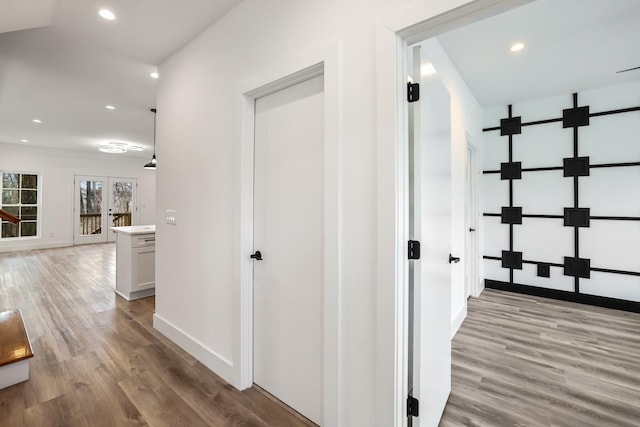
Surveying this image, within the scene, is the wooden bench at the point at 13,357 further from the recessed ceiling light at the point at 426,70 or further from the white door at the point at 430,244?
the recessed ceiling light at the point at 426,70

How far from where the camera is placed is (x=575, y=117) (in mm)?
3848

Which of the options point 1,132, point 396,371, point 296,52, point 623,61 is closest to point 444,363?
point 396,371

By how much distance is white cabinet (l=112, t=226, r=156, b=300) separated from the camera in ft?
12.7

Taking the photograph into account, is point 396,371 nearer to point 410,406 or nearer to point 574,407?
point 410,406

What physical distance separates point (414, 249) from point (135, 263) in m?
3.96

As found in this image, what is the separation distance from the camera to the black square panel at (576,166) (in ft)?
12.5

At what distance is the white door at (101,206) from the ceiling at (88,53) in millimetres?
3828

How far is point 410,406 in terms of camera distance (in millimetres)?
1360

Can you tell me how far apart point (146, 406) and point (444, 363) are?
1954 mm

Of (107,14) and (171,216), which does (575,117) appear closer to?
(171,216)

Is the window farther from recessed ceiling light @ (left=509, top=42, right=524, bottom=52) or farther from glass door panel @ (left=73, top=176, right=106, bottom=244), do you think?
recessed ceiling light @ (left=509, top=42, right=524, bottom=52)

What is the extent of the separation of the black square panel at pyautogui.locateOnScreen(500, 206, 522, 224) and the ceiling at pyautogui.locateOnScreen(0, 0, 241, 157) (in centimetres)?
443

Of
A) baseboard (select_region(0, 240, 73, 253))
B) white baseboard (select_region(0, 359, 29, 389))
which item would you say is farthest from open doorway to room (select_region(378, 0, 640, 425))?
baseboard (select_region(0, 240, 73, 253))

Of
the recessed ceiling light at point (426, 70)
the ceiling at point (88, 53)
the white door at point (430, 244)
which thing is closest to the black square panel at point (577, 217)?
the white door at point (430, 244)
